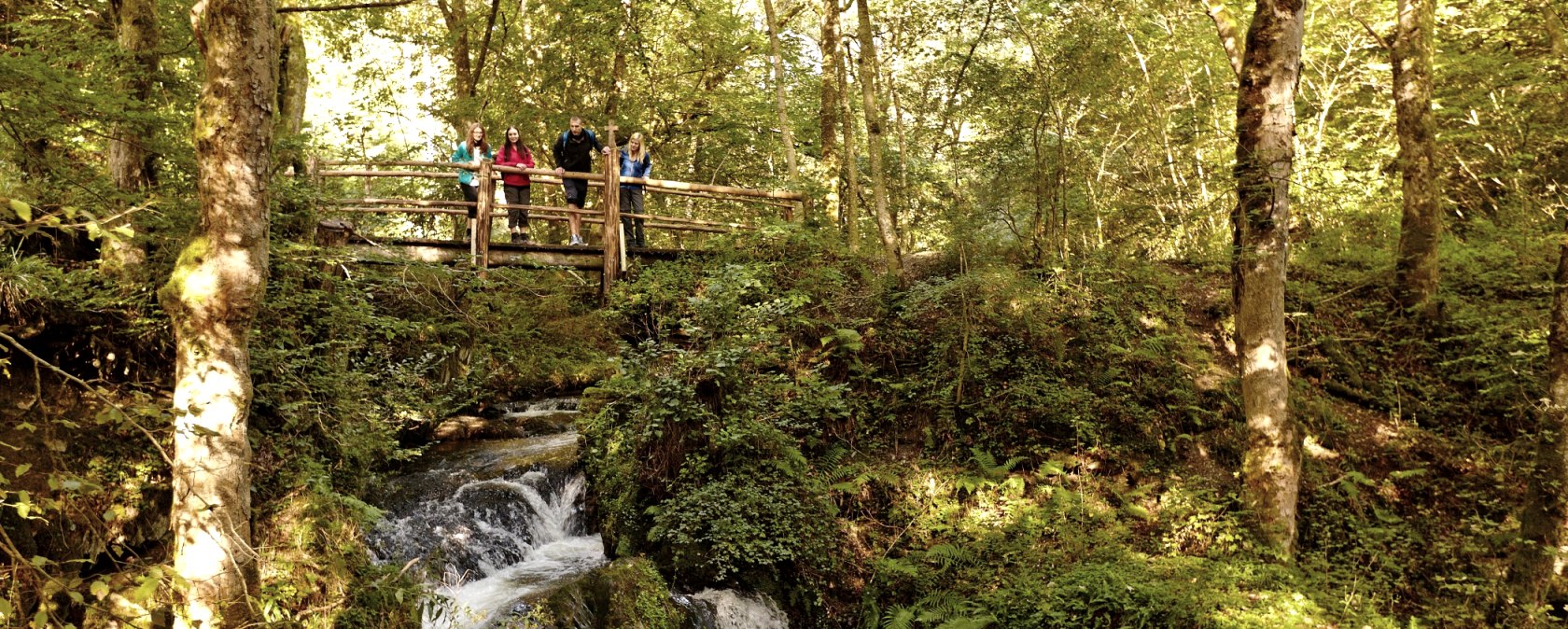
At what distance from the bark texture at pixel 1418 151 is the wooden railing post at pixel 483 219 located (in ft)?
35.2

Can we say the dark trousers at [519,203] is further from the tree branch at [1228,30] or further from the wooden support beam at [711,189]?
the tree branch at [1228,30]

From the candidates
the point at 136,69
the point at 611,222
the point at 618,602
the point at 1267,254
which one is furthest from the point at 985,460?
the point at 136,69

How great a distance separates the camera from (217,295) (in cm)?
495

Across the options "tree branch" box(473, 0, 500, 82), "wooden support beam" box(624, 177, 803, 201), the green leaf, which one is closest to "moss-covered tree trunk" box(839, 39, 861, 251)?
"wooden support beam" box(624, 177, 803, 201)

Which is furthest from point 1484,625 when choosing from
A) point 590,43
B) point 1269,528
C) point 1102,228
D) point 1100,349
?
point 590,43

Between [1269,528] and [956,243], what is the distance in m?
5.35

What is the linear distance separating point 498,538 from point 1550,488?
8.56 metres

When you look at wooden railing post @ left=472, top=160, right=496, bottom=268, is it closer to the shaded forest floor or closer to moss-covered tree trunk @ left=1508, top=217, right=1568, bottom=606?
the shaded forest floor

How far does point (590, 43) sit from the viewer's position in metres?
14.2

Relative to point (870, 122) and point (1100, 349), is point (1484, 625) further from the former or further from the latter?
point (870, 122)

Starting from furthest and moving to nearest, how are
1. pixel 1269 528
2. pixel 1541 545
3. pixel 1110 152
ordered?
pixel 1110 152
pixel 1269 528
pixel 1541 545

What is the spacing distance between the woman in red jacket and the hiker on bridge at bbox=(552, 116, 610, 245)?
0.51m

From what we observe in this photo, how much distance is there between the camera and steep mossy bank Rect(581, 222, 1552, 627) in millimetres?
7172

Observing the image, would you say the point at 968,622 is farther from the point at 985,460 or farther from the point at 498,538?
the point at 498,538
